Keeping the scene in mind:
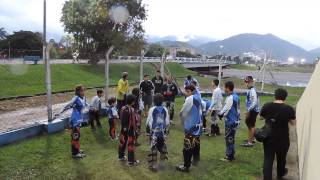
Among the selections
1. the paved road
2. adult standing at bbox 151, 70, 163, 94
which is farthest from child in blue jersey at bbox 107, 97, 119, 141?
the paved road

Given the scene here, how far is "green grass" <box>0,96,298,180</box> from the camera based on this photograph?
9031 mm

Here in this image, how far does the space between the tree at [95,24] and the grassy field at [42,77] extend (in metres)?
4.78

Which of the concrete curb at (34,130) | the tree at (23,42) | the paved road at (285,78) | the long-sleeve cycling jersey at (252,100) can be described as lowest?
the paved road at (285,78)

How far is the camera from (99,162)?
392 inches

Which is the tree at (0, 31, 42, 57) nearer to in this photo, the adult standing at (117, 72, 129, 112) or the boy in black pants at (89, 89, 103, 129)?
the adult standing at (117, 72, 129, 112)

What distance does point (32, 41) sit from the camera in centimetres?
5656

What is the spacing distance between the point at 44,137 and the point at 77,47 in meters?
36.8

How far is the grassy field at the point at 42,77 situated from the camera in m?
24.1

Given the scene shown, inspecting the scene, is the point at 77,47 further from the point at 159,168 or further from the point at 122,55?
the point at 159,168

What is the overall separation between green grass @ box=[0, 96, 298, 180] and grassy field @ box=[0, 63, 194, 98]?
10995 millimetres

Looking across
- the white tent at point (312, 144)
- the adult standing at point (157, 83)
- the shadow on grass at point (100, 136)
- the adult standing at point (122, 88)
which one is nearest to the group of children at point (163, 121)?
the shadow on grass at point (100, 136)

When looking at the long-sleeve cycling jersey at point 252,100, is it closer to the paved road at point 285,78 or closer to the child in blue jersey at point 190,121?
the child in blue jersey at point 190,121

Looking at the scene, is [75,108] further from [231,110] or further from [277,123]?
[277,123]

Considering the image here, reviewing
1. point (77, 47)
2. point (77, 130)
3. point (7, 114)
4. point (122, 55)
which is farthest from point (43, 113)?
point (122, 55)
